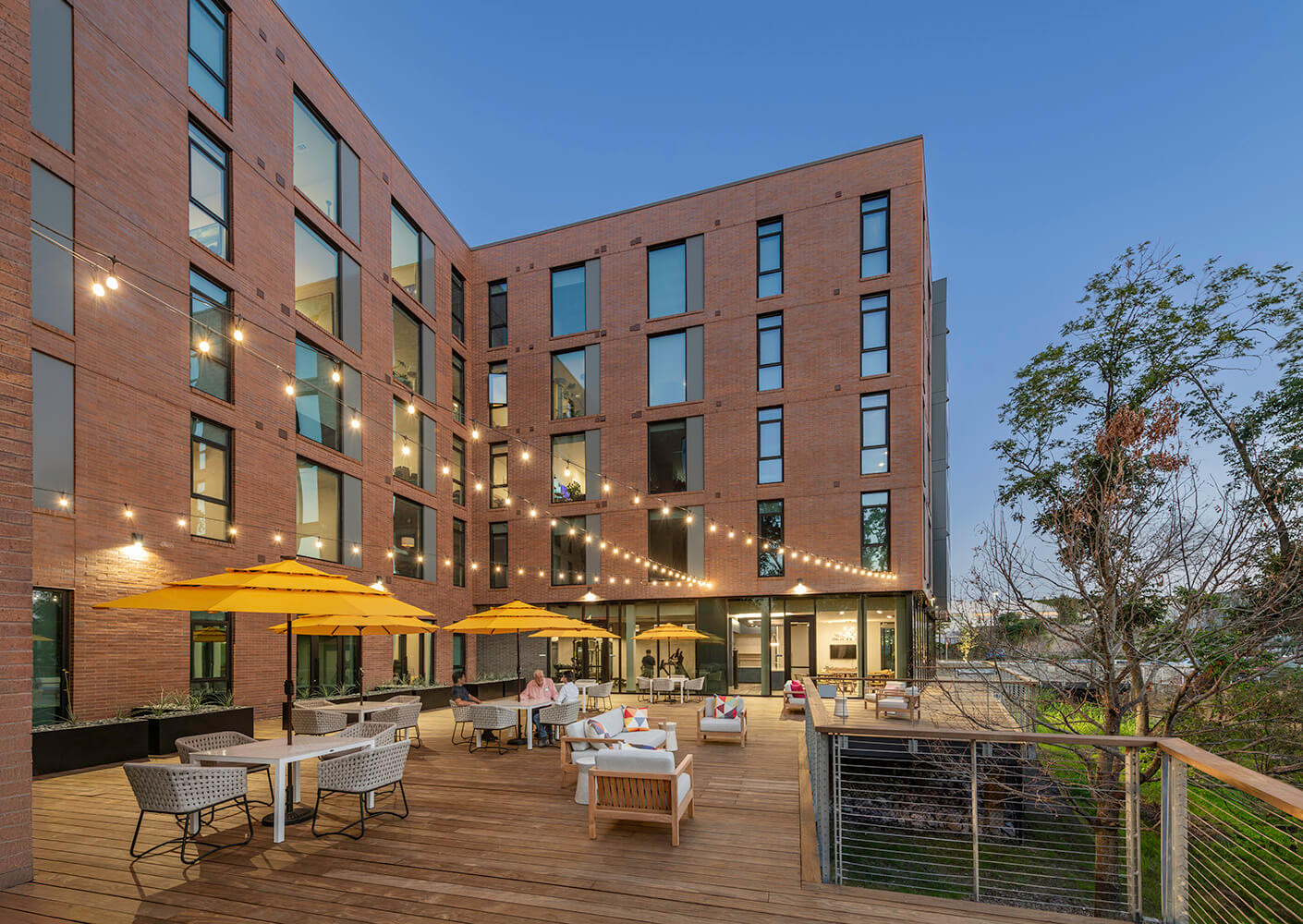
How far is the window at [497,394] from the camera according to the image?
2262 centimetres

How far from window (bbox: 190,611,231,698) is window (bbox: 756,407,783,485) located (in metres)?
12.9

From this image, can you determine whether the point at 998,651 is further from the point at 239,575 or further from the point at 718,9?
the point at 718,9

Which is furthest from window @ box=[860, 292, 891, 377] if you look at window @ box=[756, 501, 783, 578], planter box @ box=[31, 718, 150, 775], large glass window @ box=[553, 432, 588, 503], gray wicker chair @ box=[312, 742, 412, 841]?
planter box @ box=[31, 718, 150, 775]

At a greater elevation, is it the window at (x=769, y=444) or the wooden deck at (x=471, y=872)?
the window at (x=769, y=444)

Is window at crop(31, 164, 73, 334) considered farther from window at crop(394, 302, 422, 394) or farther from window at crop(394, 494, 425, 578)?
→ window at crop(394, 494, 425, 578)

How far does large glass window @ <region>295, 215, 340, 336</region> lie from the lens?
15719mm

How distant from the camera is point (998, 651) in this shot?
8562mm

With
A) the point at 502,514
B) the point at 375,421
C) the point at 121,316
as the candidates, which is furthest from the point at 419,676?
the point at 121,316

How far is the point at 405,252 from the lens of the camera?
20094 millimetres

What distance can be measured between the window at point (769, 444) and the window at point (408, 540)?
952cm

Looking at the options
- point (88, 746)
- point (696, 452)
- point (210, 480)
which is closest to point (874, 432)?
point (696, 452)

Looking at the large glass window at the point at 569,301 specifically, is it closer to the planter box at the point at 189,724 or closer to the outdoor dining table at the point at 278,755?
Result: the planter box at the point at 189,724

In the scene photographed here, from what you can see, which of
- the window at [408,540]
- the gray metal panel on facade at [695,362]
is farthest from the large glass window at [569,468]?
the window at [408,540]

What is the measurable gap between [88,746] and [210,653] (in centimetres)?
361
